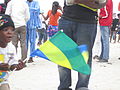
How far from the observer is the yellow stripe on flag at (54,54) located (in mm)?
3418

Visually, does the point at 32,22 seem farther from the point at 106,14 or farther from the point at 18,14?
the point at 106,14

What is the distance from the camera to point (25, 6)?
296 inches

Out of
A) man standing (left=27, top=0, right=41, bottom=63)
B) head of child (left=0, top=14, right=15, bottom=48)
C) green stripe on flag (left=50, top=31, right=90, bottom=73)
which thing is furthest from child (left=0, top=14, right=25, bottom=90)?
man standing (left=27, top=0, right=41, bottom=63)

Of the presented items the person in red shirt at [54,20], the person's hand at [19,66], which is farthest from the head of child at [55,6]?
the person's hand at [19,66]

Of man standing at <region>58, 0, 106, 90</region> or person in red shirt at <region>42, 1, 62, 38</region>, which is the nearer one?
man standing at <region>58, 0, 106, 90</region>

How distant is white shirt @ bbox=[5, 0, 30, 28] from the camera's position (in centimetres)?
736

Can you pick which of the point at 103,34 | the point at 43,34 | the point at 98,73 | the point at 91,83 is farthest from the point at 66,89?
the point at 43,34

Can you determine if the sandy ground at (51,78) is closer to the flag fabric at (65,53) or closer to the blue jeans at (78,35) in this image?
the blue jeans at (78,35)

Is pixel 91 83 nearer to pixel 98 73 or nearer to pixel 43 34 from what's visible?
pixel 98 73

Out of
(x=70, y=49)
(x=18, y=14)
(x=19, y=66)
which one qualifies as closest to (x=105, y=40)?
(x=18, y=14)

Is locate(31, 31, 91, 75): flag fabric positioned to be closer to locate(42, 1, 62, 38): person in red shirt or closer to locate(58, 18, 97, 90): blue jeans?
locate(58, 18, 97, 90): blue jeans

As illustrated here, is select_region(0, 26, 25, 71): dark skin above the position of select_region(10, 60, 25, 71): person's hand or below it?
above

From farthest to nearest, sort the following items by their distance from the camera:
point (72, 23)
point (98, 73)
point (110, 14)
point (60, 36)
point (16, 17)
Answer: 1. point (110, 14)
2. point (16, 17)
3. point (98, 73)
4. point (72, 23)
5. point (60, 36)

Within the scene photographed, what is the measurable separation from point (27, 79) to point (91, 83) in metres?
1.17
